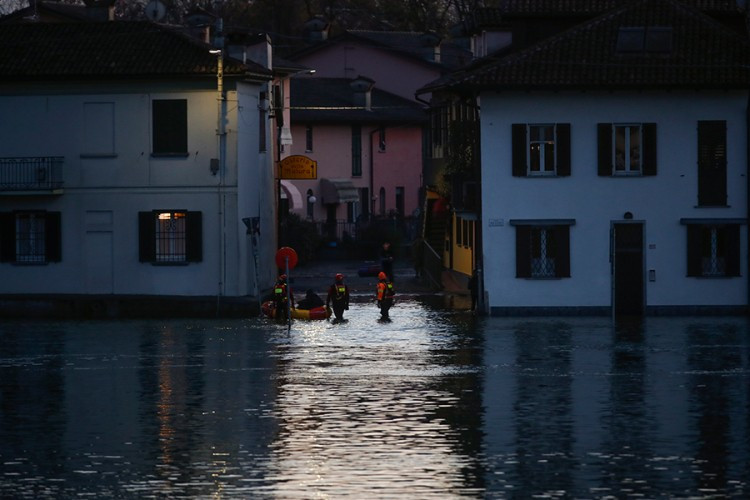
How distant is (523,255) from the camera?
48.0m

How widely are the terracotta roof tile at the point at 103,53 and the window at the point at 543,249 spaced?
9.37 meters

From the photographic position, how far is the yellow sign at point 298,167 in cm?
5553

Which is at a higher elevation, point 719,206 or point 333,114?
point 333,114

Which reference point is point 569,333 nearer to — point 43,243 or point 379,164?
point 43,243

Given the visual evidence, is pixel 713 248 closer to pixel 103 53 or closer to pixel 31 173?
pixel 103 53

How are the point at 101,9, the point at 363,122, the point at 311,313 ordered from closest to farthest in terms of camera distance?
1. the point at 311,313
2. the point at 101,9
3. the point at 363,122

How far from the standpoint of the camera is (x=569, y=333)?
41.3 metres

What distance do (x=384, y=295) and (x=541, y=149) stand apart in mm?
6416

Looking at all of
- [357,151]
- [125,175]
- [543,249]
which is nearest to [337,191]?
[357,151]

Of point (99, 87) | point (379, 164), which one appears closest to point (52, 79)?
point (99, 87)

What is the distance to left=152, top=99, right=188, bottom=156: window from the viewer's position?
50.9 m

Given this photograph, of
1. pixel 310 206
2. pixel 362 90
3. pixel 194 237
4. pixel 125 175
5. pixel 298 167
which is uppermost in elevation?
pixel 362 90

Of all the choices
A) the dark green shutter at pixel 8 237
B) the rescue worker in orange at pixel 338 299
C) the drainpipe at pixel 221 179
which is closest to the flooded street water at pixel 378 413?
the rescue worker in orange at pixel 338 299

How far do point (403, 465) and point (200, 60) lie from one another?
107 ft
